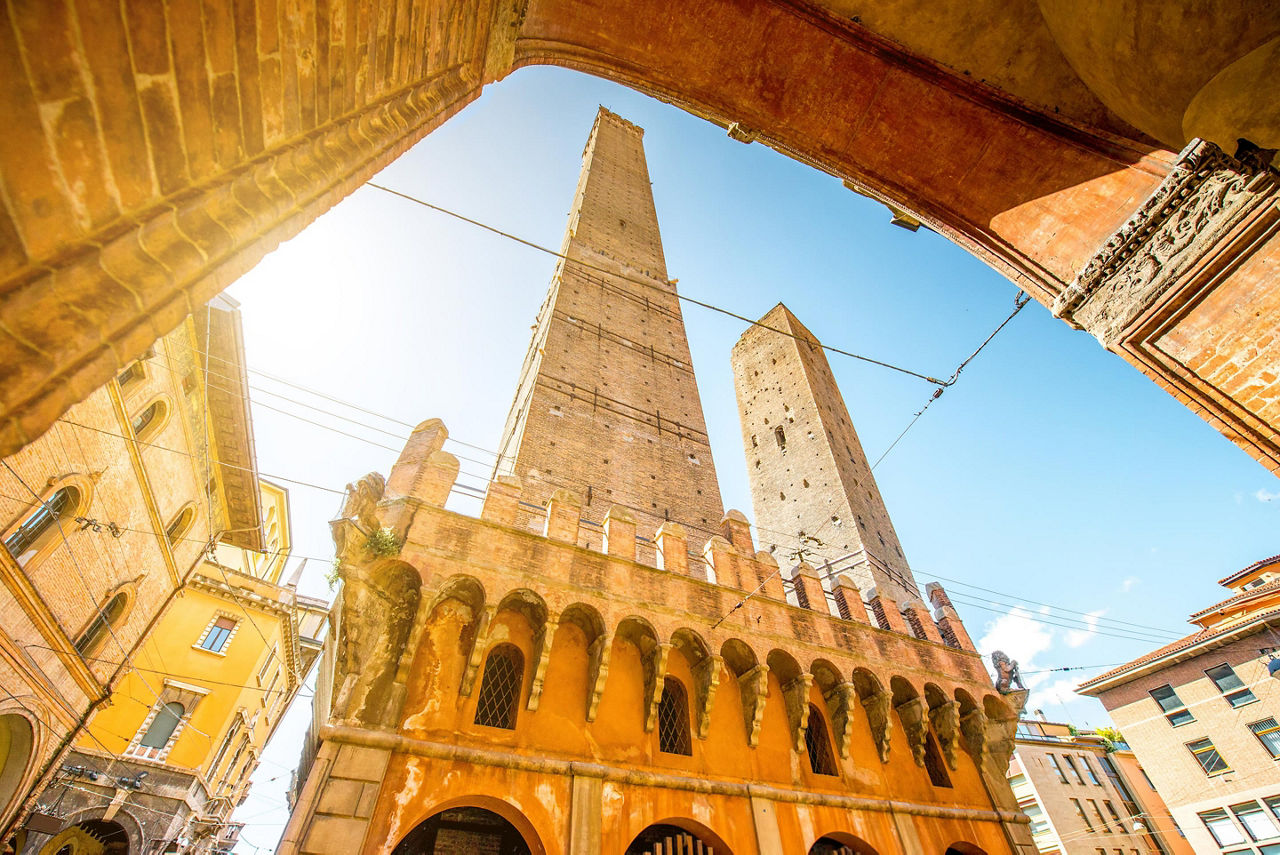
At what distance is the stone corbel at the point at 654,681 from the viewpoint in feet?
24.2

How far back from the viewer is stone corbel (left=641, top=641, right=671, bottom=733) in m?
7.39

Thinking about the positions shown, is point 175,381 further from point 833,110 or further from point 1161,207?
point 1161,207

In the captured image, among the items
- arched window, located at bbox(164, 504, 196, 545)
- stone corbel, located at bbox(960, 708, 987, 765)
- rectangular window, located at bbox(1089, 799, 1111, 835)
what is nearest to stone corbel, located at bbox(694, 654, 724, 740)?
stone corbel, located at bbox(960, 708, 987, 765)

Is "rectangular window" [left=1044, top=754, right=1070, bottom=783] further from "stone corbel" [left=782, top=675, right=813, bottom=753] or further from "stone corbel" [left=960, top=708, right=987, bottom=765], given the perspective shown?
"stone corbel" [left=782, top=675, right=813, bottom=753]

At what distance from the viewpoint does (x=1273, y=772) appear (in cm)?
1956

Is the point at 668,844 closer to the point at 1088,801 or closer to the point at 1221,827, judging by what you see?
the point at 1221,827

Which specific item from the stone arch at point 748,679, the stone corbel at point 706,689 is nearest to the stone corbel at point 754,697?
the stone arch at point 748,679

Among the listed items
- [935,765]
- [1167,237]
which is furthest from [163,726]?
[1167,237]

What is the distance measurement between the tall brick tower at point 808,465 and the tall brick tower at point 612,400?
378 centimetres

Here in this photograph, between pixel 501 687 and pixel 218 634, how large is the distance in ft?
70.6

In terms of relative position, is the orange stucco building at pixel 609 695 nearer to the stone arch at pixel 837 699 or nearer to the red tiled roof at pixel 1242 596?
the stone arch at pixel 837 699

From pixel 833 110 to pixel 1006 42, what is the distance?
1690mm

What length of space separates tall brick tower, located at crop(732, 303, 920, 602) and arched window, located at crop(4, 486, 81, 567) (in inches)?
608

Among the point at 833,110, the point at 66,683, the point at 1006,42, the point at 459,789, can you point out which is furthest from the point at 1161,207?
the point at 66,683
